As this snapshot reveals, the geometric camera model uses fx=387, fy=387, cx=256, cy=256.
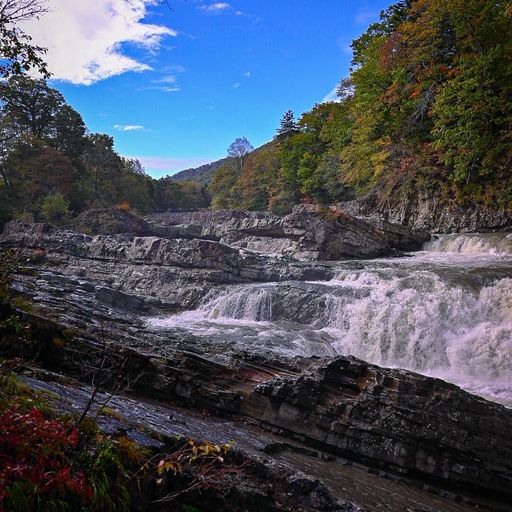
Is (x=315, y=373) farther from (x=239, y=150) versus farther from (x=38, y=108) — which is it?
(x=239, y=150)

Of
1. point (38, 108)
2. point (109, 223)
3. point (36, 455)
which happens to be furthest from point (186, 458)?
point (38, 108)

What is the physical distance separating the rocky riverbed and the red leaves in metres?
0.81

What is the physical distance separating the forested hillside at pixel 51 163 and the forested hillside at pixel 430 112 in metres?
25.3

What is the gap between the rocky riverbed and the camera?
5.68 meters

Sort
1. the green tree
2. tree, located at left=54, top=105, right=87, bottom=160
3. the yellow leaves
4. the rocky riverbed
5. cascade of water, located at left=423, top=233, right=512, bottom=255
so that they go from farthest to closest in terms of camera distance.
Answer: tree, located at left=54, top=105, right=87, bottom=160 → the green tree → cascade of water, located at left=423, top=233, right=512, bottom=255 → the rocky riverbed → the yellow leaves

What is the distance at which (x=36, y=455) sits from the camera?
9.21 ft

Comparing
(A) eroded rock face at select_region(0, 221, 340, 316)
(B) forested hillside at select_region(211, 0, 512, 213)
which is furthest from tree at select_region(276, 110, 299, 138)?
(A) eroded rock face at select_region(0, 221, 340, 316)

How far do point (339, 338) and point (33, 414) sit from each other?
40.7ft

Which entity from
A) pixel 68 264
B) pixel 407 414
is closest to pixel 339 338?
pixel 407 414

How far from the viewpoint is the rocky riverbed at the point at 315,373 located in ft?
18.6

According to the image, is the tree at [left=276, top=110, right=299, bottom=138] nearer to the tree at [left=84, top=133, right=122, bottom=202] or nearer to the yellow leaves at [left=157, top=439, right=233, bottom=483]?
the tree at [left=84, top=133, right=122, bottom=202]

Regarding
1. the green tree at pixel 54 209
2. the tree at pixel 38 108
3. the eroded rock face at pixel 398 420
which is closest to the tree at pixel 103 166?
the tree at pixel 38 108

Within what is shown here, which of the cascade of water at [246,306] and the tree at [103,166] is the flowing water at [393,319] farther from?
the tree at [103,166]

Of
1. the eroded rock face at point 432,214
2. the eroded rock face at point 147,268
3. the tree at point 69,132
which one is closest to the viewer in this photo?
the eroded rock face at point 147,268
